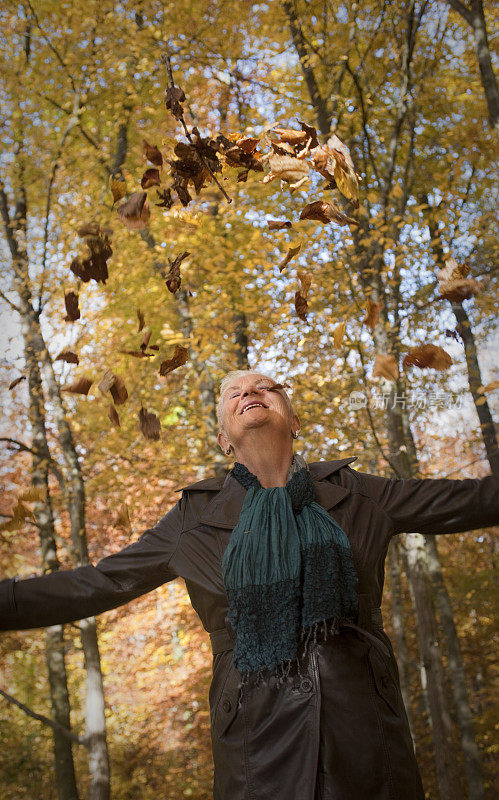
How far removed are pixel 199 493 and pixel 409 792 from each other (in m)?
1.07

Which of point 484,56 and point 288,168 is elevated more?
point 484,56

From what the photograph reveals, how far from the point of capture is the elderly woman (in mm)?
1806

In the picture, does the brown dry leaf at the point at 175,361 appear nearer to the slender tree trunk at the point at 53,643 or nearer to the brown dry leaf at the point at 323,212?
the brown dry leaf at the point at 323,212

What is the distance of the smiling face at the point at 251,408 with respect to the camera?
2.27m

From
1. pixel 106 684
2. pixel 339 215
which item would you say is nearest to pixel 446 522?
pixel 339 215

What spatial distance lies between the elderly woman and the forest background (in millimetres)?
4932

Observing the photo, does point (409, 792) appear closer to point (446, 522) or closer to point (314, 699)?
point (314, 699)

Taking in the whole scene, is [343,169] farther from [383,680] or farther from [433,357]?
[383,680]

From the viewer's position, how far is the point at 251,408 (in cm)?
227

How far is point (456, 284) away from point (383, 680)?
1500 millimetres

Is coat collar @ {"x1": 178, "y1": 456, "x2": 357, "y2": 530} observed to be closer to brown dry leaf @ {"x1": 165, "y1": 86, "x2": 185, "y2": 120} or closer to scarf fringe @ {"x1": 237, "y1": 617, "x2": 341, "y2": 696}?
scarf fringe @ {"x1": 237, "y1": 617, "x2": 341, "y2": 696}

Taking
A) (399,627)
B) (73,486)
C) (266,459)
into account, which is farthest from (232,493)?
(399,627)

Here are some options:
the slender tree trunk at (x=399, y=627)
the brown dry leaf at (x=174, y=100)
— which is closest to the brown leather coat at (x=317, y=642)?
the brown dry leaf at (x=174, y=100)

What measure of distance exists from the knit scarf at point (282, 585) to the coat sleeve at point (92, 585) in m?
0.28
